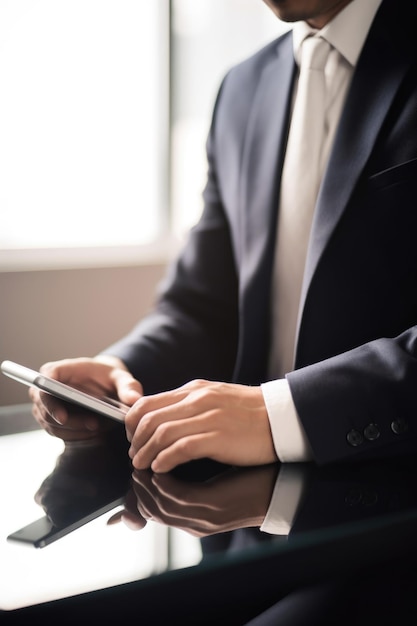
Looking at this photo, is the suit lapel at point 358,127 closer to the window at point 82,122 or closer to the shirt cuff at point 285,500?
the shirt cuff at point 285,500

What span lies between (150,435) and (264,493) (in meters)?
0.17

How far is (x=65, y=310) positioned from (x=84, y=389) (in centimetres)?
190

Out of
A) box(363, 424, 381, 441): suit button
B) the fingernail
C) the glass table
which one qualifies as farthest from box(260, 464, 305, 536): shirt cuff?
the fingernail

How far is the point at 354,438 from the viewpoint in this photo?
1.09m

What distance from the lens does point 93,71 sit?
11.0 feet

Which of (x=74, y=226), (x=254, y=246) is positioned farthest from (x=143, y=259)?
(x=254, y=246)

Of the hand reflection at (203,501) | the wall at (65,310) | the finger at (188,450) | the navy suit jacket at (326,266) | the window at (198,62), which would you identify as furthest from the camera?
the window at (198,62)

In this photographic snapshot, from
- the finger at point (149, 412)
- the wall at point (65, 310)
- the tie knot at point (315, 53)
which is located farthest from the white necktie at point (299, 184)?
the wall at point (65, 310)

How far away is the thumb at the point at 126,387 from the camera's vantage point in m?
1.29

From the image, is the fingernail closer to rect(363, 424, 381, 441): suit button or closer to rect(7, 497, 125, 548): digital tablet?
rect(7, 497, 125, 548): digital tablet

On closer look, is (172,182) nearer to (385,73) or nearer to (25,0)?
(25,0)

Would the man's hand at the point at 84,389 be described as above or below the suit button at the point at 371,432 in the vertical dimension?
below

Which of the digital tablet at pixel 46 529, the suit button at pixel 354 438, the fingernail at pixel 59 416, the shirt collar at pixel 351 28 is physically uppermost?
the shirt collar at pixel 351 28

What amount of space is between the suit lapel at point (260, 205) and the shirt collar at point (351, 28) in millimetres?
151
